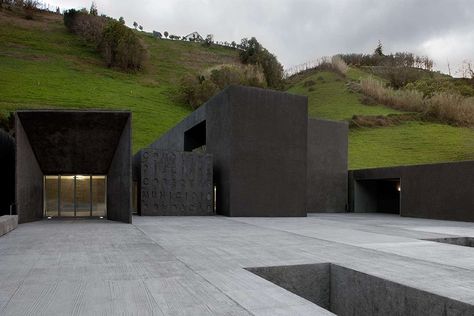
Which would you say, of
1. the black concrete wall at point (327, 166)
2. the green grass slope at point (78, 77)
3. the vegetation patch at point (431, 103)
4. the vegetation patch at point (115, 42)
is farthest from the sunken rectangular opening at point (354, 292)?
the vegetation patch at point (115, 42)

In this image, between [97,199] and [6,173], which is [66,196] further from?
[6,173]

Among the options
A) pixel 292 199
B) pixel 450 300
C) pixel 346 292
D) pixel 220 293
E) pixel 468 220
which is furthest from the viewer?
pixel 292 199

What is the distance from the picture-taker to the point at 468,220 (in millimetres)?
16078

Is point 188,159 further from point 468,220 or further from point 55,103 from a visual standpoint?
point 55,103

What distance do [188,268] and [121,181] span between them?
8590 millimetres

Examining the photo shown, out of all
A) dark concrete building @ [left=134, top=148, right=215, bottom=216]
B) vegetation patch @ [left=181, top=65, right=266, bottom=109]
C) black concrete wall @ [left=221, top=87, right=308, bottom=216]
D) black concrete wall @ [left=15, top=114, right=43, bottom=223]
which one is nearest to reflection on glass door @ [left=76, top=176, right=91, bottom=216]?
black concrete wall @ [left=15, top=114, right=43, bottom=223]

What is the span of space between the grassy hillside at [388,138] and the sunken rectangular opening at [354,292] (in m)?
23.8

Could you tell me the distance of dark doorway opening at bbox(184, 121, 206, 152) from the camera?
22.0 metres

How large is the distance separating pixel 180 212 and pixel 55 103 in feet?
85.2

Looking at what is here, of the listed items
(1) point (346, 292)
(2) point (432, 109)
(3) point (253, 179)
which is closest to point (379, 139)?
(2) point (432, 109)

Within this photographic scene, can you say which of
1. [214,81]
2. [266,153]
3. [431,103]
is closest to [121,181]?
[266,153]

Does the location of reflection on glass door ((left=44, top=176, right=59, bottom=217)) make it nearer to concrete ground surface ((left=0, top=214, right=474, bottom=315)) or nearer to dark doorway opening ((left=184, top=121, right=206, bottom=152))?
concrete ground surface ((left=0, top=214, right=474, bottom=315))

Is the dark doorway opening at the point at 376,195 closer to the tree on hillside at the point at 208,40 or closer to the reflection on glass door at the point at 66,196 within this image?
the reflection on glass door at the point at 66,196

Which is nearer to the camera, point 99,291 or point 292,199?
point 99,291
